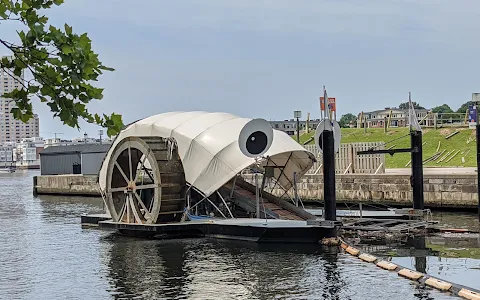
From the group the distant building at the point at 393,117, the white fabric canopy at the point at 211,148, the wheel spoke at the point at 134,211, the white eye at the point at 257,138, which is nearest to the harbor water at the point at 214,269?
the wheel spoke at the point at 134,211

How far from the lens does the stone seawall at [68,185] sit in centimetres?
6844

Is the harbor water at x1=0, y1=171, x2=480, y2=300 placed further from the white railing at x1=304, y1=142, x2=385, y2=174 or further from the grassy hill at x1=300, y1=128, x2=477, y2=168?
the grassy hill at x1=300, y1=128, x2=477, y2=168

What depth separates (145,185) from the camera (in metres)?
30.7

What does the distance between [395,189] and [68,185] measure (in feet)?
138

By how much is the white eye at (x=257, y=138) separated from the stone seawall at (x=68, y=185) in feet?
137

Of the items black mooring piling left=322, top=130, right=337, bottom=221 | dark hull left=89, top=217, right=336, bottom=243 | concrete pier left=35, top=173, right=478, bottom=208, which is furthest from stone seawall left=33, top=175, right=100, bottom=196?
black mooring piling left=322, top=130, right=337, bottom=221

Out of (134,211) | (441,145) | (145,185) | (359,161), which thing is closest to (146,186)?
(145,185)

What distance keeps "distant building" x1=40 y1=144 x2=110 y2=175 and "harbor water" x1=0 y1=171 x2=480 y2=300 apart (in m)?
45.0

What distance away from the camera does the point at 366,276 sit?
A: 19812mm

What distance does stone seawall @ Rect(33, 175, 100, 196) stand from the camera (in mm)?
68438

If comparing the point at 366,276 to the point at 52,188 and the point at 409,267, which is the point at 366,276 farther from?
the point at 52,188

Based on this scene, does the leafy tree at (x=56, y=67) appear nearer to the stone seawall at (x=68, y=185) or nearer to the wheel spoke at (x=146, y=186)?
the wheel spoke at (x=146, y=186)

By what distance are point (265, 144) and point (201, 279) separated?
828cm

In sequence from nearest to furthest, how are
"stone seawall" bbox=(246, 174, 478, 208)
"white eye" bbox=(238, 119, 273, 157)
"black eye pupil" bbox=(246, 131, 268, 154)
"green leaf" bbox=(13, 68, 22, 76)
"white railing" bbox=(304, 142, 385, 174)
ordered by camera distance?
"green leaf" bbox=(13, 68, 22, 76) < "white eye" bbox=(238, 119, 273, 157) < "black eye pupil" bbox=(246, 131, 268, 154) < "stone seawall" bbox=(246, 174, 478, 208) < "white railing" bbox=(304, 142, 385, 174)
